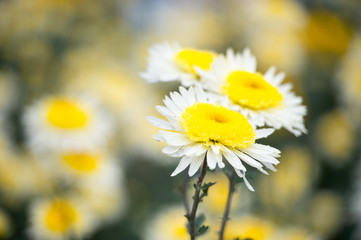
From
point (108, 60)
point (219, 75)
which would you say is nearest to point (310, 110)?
point (108, 60)

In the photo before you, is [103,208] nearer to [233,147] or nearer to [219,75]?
[219,75]

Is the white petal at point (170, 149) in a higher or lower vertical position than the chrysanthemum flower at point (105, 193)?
lower

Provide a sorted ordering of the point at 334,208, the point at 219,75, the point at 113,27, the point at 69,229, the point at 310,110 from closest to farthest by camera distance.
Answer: the point at 219,75 → the point at 69,229 → the point at 334,208 → the point at 310,110 → the point at 113,27

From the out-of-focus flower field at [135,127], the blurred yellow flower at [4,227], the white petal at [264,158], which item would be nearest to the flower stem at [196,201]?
the white petal at [264,158]

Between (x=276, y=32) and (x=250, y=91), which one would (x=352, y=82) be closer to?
(x=276, y=32)

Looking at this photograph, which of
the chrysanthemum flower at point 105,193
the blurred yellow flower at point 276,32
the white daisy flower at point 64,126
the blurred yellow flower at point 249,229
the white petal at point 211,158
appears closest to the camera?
the white petal at point 211,158

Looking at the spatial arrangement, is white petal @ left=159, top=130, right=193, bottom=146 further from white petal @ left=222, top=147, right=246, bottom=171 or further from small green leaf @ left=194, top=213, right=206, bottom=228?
small green leaf @ left=194, top=213, right=206, bottom=228

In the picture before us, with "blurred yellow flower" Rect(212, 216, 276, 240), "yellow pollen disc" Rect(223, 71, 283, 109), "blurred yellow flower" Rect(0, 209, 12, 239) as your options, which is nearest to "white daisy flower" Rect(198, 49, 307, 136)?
"yellow pollen disc" Rect(223, 71, 283, 109)

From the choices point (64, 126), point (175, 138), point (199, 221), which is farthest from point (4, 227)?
point (175, 138)

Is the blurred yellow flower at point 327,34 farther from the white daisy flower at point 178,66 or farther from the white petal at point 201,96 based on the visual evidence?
the white petal at point 201,96
